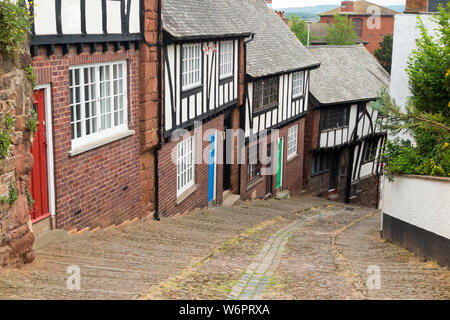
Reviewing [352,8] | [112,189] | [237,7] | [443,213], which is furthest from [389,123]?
[352,8]

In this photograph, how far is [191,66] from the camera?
45.0 feet

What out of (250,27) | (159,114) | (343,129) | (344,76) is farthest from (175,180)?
(344,76)

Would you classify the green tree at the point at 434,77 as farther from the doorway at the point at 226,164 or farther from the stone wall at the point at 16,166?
the stone wall at the point at 16,166

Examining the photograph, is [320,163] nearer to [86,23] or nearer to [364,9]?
[86,23]

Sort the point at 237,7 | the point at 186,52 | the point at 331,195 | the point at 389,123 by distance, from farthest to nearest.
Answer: the point at 331,195 < the point at 237,7 < the point at 186,52 < the point at 389,123

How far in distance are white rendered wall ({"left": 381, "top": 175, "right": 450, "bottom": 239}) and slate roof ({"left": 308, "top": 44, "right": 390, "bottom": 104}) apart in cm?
1322

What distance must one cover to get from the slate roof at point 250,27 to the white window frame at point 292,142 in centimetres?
272

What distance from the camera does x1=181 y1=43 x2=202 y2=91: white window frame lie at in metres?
13.3

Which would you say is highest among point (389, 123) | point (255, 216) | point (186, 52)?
point (186, 52)

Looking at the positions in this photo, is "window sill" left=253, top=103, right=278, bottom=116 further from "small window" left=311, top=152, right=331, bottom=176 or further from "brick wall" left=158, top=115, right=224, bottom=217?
"small window" left=311, top=152, right=331, bottom=176

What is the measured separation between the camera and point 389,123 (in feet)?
40.3

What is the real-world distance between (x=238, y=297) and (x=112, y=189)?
421cm

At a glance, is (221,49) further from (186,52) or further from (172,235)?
(172,235)

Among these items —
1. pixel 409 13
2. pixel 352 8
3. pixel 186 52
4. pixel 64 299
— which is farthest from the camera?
pixel 352 8
